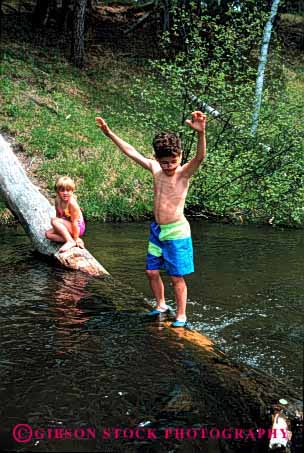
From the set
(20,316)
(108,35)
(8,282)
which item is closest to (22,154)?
(8,282)

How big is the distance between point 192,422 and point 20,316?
7.34ft

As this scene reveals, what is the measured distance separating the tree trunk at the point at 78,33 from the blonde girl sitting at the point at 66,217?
13.4 m

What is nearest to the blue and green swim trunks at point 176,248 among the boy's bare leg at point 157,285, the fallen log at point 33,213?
the boy's bare leg at point 157,285

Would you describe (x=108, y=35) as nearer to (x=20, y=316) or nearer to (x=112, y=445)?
(x=20, y=316)

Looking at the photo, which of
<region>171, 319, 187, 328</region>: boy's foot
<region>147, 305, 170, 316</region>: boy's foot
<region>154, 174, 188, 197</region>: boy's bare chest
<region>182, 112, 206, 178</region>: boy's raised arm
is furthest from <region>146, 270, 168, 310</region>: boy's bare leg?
<region>182, 112, 206, 178</region>: boy's raised arm

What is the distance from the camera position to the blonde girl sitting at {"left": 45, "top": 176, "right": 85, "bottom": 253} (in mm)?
6750

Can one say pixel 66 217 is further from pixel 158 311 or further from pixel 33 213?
pixel 158 311

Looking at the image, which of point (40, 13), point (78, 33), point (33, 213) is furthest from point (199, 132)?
point (40, 13)

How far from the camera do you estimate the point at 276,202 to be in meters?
10.7

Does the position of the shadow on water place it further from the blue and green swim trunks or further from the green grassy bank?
the green grassy bank

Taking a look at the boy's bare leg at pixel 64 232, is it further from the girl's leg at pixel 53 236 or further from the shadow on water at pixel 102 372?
the shadow on water at pixel 102 372

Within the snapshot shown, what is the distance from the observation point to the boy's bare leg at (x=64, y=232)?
6793mm

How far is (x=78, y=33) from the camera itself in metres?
19.0

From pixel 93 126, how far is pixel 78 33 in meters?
5.71
